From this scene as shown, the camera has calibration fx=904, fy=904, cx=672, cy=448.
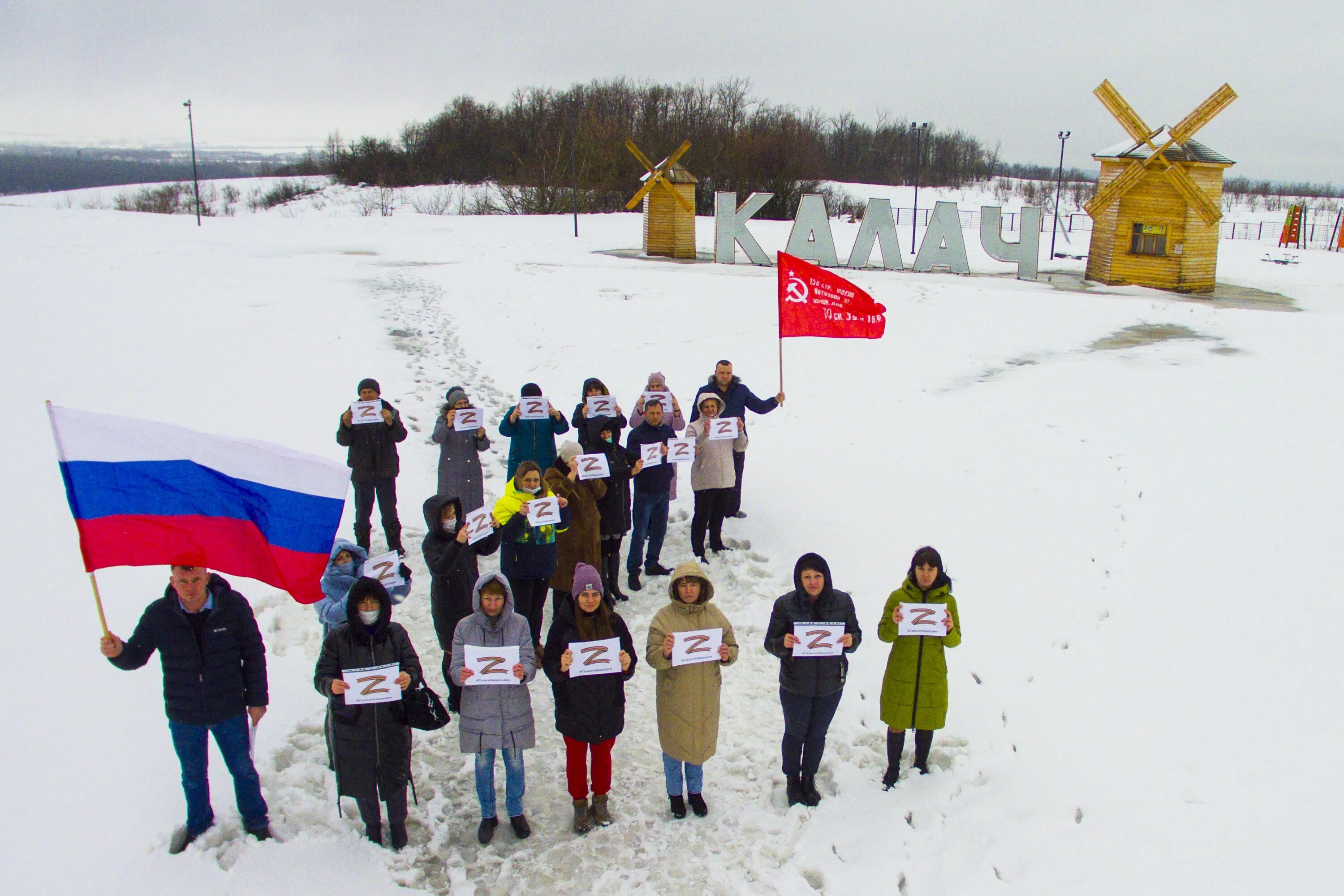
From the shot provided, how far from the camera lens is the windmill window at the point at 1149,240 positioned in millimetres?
23109

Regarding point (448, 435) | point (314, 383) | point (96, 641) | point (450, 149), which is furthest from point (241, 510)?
point (450, 149)

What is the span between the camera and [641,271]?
24797 mm

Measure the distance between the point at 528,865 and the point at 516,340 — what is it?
13.4 metres

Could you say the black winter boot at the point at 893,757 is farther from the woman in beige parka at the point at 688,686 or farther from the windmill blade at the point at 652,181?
the windmill blade at the point at 652,181

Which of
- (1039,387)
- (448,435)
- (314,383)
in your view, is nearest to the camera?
(448,435)

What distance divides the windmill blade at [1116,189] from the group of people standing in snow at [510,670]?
21.2 metres

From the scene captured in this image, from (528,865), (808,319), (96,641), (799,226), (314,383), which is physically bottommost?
(528,865)

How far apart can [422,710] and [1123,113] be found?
2479 centimetres

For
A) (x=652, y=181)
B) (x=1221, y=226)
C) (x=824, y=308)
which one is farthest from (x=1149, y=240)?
(x=1221, y=226)

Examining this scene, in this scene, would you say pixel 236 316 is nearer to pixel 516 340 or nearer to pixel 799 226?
pixel 516 340

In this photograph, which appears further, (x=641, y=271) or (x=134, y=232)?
(x=134, y=232)

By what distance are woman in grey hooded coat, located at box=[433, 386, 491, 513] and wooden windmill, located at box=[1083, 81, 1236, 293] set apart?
20.5m

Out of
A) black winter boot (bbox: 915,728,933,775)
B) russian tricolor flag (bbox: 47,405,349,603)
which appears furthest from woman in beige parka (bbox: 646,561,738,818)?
russian tricolor flag (bbox: 47,405,349,603)

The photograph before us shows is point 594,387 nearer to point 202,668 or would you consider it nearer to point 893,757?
point 893,757
